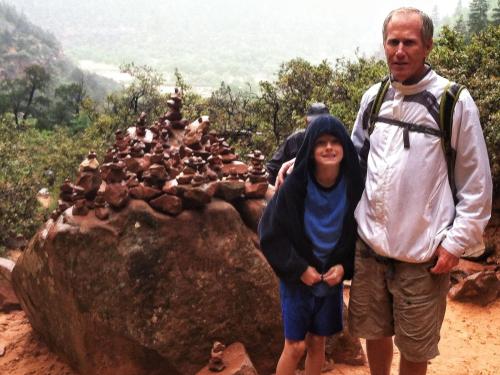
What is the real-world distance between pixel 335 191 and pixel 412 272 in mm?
679

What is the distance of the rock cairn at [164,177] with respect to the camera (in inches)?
178

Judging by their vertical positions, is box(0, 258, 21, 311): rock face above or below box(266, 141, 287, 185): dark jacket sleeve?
below

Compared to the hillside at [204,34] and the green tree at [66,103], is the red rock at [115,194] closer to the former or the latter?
the green tree at [66,103]

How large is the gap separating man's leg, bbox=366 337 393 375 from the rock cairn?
6.53 feet

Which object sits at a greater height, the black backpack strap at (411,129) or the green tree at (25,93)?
the green tree at (25,93)

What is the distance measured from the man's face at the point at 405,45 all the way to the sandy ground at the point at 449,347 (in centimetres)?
323

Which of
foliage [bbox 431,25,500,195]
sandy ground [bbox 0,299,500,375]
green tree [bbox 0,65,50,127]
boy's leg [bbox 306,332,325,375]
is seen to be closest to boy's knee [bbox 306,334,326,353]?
boy's leg [bbox 306,332,325,375]

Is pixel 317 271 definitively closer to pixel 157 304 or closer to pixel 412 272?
pixel 412 272

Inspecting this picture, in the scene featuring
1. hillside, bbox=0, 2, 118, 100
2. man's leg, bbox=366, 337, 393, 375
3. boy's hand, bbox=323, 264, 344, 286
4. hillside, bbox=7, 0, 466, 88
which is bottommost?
man's leg, bbox=366, 337, 393, 375

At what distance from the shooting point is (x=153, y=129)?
Result: 5879mm

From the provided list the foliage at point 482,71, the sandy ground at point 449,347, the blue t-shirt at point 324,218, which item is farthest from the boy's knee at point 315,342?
the foliage at point 482,71

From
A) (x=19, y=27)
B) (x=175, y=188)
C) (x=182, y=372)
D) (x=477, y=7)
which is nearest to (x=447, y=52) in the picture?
(x=175, y=188)

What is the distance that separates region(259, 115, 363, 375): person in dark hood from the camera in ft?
10.6

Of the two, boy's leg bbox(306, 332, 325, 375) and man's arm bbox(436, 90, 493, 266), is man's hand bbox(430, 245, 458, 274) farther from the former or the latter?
boy's leg bbox(306, 332, 325, 375)
